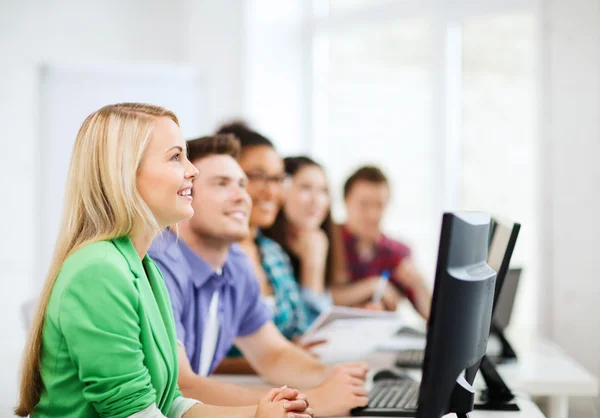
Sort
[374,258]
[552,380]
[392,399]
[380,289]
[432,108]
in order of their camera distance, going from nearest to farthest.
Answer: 1. [392,399]
2. [552,380]
3. [380,289]
4. [374,258]
5. [432,108]

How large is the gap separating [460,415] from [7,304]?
3.47m

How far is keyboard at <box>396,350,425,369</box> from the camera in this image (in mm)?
2252

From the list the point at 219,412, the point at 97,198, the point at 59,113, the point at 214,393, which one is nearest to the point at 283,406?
the point at 219,412

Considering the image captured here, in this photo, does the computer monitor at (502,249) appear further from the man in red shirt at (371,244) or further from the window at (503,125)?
the window at (503,125)

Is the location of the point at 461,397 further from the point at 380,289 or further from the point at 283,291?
the point at 380,289

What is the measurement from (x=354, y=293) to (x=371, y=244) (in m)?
0.31

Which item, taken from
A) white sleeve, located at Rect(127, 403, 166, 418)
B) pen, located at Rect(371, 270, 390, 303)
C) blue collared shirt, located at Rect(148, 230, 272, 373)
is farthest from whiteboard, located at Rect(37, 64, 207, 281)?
white sleeve, located at Rect(127, 403, 166, 418)

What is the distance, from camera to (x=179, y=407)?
1367mm

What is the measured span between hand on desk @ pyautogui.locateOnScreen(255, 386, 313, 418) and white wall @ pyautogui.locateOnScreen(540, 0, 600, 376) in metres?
2.66

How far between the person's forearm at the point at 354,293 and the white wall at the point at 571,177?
3.18ft

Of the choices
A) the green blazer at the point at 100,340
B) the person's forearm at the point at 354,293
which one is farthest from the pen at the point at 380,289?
the green blazer at the point at 100,340

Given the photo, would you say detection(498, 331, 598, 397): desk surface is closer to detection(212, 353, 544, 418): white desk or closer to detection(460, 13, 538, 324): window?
detection(212, 353, 544, 418): white desk

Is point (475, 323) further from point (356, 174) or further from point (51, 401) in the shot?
point (356, 174)

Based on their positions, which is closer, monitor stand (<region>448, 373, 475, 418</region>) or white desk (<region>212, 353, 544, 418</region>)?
monitor stand (<region>448, 373, 475, 418</region>)
